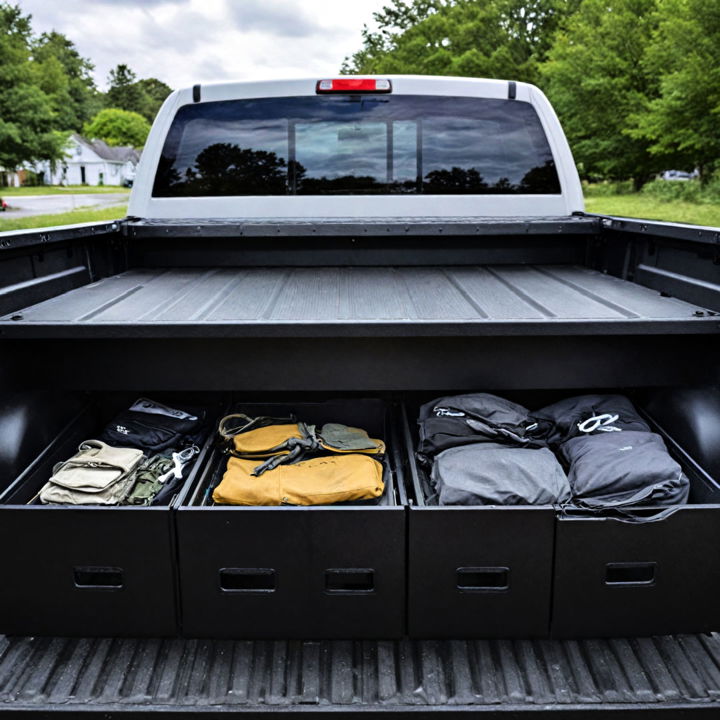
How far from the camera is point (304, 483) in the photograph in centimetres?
209

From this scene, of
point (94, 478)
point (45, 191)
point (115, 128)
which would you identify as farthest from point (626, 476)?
point (115, 128)

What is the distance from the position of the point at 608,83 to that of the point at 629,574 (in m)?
32.1

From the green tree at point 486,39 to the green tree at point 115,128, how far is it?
60240 mm

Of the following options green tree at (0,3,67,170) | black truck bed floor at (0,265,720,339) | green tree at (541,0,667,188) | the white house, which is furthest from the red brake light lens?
the white house

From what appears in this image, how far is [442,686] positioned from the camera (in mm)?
1791

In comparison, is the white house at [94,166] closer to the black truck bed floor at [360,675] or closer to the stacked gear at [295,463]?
the stacked gear at [295,463]

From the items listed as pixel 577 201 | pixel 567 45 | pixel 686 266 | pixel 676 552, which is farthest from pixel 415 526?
pixel 567 45

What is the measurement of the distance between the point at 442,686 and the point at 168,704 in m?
0.70

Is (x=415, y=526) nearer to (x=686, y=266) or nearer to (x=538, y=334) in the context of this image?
(x=538, y=334)

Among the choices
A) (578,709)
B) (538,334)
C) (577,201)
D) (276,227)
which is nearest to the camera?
(578,709)

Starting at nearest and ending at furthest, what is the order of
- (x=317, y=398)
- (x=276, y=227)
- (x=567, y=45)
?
(x=317, y=398) → (x=276, y=227) → (x=567, y=45)

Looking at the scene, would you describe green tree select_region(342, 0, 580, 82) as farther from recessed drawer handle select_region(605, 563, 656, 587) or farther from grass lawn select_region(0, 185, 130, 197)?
recessed drawer handle select_region(605, 563, 656, 587)

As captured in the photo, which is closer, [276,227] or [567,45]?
[276,227]

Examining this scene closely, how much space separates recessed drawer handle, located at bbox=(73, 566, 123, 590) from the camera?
74.7 inches
